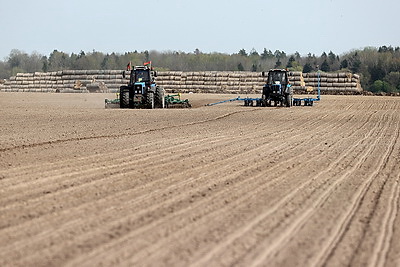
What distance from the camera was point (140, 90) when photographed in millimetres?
28641

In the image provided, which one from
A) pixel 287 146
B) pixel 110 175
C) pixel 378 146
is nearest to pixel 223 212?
pixel 110 175

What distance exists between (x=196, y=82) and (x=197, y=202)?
56071 millimetres

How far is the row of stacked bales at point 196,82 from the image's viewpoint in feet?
198

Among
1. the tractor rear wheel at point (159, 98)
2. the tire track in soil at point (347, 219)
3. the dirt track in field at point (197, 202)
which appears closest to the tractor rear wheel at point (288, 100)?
the tractor rear wheel at point (159, 98)

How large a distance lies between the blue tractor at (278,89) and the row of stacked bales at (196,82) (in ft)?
87.8

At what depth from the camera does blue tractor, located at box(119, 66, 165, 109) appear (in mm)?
28641

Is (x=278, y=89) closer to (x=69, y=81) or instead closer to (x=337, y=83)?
(x=337, y=83)

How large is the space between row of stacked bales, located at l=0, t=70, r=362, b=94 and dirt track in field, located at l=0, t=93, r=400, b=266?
46.8 meters

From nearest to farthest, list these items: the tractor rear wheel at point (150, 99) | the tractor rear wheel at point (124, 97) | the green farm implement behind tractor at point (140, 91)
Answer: the tractor rear wheel at point (150, 99) → the green farm implement behind tractor at point (140, 91) → the tractor rear wheel at point (124, 97)

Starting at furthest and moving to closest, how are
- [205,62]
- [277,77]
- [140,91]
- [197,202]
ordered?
[205,62], [277,77], [140,91], [197,202]

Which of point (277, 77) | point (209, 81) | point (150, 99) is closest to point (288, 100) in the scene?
point (277, 77)

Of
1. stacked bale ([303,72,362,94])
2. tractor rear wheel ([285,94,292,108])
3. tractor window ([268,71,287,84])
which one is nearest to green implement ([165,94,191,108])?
tractor window ([268,71,287,84])

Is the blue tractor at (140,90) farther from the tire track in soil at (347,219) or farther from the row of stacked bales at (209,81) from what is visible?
the row of stacked bales at (209,81)

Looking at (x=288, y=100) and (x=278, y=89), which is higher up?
(x=278, y=89)
